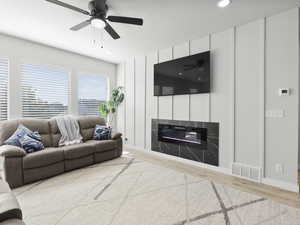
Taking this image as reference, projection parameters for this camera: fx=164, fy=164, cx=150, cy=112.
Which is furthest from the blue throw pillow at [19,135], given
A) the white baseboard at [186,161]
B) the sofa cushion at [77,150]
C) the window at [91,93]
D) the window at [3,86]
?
the white baseboard at [186,161]

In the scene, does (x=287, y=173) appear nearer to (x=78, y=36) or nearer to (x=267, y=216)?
(x=267, y=216)

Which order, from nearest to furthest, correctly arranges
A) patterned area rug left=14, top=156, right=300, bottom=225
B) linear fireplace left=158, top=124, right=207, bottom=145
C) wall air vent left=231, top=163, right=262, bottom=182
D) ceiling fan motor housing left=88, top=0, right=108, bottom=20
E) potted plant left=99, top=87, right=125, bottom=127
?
patterned area rug left=14, top=156, right=300, bottom=225, ceiling fan motor housing left=88, top=0, right=108, bottom=20, wall air vent left=231, top=163, right=262, bottom=182, linear fireplace left=158, top=124, right=207, bottom=145, potted plant left=99, top=87, right=125, bottom=127

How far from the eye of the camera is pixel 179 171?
10.6ft

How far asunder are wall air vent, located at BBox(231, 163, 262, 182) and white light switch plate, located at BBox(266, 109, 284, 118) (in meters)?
0.91

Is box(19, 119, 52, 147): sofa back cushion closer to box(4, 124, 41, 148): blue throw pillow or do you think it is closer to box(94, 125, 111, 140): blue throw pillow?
box(4, 124, 41, 148): blue throw pillow

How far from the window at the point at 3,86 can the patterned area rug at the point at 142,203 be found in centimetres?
198

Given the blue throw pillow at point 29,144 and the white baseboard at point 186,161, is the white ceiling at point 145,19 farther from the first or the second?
the white baseboard at point 186,161

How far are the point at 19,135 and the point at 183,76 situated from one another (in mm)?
3436

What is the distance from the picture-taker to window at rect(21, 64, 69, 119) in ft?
12.7

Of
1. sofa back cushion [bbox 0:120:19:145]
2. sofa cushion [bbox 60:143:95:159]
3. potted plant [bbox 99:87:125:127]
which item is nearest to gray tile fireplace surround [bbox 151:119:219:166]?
potted plant [bbox 99:87:125:127]

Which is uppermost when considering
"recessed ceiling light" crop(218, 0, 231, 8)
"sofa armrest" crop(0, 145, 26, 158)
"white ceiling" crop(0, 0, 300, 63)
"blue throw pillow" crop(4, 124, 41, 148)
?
"white ceiling" crop(0, 0, 300, 63)

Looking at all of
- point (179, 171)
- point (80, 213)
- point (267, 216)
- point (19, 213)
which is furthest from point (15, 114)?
point (267, 216)

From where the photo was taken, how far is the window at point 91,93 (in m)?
4.93

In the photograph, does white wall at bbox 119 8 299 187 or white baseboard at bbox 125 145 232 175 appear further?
white baseboard at bbox 125 145 232 175
